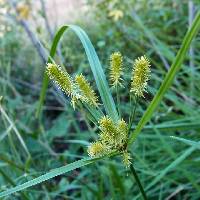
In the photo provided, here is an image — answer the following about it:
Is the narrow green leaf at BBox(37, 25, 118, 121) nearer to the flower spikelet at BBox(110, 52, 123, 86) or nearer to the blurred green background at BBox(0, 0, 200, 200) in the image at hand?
the flower spikelet at BBox(110, 52, 123, 86)

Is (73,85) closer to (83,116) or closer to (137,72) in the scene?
(137,72)

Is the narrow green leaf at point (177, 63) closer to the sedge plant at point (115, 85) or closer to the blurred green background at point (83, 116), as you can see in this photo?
the sedge plant at point (115, 85)

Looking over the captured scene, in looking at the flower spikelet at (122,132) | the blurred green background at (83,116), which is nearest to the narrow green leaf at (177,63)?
the flower spikelet at (122,132)

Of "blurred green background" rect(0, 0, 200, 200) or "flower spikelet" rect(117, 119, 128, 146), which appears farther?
"blurred green background" rect(0, 0, 200, 200)

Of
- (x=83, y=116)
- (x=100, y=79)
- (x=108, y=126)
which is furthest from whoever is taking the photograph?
(x=83, y=116)

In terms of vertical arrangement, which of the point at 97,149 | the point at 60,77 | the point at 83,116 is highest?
the point at 60,77

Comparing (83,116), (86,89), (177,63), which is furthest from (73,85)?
(83,116)

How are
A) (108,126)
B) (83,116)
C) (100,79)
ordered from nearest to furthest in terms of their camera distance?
1. (108,126)
2. (100,79)
3. (83,116)

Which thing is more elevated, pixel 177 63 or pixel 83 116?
pixel 177 63

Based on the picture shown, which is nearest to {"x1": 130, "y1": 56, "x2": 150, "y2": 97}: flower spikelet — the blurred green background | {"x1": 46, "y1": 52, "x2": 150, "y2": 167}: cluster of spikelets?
{"x1": 46, "y1": 52, "x2": 150, "y2": 167}: cluster of spikelets
